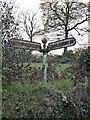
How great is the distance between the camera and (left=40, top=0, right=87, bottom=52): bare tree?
69.0ft

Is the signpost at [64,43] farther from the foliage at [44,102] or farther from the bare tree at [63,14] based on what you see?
the bare tree at [63,14]

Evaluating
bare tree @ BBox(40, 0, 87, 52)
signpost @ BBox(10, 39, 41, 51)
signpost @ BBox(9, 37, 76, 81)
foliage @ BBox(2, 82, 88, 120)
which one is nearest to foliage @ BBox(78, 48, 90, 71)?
signpost @ BBox(9, 37, 76, 81)

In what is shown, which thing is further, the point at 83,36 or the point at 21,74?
the point at 83,36

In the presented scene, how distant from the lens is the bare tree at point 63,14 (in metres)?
21.0

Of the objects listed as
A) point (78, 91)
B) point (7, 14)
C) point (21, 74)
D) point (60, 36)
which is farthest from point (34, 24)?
point (78, 91)

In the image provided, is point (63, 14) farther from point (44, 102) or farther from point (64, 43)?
point (44, 102)

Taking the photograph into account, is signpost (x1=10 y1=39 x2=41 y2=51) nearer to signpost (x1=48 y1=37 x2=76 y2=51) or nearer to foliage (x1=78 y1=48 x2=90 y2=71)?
signpost (x1=48 y1=37 x2=76 y2=51)

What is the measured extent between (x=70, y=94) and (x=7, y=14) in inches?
142

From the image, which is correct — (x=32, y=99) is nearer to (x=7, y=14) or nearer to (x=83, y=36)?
(x=7, y=14)

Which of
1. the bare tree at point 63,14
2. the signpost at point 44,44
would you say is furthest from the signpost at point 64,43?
the bare tree at point 63,14

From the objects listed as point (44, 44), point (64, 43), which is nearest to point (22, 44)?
point (44, 44)

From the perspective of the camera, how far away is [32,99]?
712cm

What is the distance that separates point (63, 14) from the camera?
2198 cm

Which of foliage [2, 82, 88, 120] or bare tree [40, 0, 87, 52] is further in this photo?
bare tree [40, 0, 87, 52]
